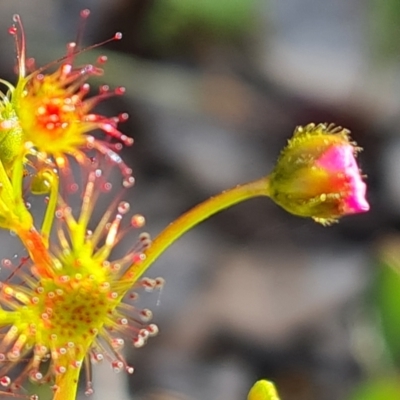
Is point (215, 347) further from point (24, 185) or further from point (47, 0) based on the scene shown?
point (24, 185)

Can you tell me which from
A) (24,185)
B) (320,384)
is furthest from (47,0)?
(24,185)

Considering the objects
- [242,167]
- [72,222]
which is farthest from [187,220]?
[242,167]

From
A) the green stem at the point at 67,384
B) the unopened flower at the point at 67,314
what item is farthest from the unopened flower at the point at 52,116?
the green stem at the point at 67,384

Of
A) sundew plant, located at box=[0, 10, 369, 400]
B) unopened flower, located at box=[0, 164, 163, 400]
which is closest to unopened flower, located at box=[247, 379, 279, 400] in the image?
sundew plant, located at box=[0, 10, 369, 400]

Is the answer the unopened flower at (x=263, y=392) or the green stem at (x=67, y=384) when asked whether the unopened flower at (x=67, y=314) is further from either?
the unopened flower at (x=263, y=392)

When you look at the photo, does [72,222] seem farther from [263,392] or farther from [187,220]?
[263,392]

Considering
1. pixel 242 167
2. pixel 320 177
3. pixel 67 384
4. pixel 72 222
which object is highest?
pixel 242 167
